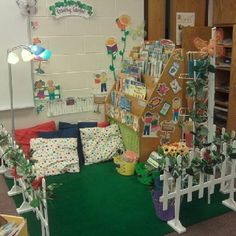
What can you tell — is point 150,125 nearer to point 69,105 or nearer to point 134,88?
point 134,88

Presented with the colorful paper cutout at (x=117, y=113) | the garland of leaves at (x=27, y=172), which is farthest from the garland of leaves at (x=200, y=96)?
the garland of leaves at (x=27, y=172)

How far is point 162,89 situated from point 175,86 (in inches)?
6.0

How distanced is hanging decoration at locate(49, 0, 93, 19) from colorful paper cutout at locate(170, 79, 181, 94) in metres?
1.18

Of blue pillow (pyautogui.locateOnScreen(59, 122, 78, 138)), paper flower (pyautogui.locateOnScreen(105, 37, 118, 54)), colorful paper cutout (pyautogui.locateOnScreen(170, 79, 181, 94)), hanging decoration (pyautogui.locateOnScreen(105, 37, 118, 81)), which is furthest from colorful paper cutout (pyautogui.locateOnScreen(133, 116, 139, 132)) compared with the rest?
paper flower (pyautogui.locateOnScreen(105, 37, 118, 54))

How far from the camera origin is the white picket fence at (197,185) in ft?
7.68

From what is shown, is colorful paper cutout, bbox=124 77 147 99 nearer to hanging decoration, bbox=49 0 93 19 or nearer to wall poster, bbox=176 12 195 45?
hanging decoration, bbox=49 0 93 19

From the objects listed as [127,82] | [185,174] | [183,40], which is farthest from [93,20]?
[185,174]

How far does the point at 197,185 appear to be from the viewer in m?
2.50

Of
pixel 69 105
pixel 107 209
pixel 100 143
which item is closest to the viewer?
pixel 107 209

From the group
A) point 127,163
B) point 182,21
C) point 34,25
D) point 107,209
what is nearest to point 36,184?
point 107,209

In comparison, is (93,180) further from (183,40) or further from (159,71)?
(183,40)

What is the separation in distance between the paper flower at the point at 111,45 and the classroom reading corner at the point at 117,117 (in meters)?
0.02

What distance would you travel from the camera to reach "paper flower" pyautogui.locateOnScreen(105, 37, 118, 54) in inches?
148

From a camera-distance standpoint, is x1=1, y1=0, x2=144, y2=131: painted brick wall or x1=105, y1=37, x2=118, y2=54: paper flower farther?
x1=105, y1=37, x2=118, y2=54: paper flower
